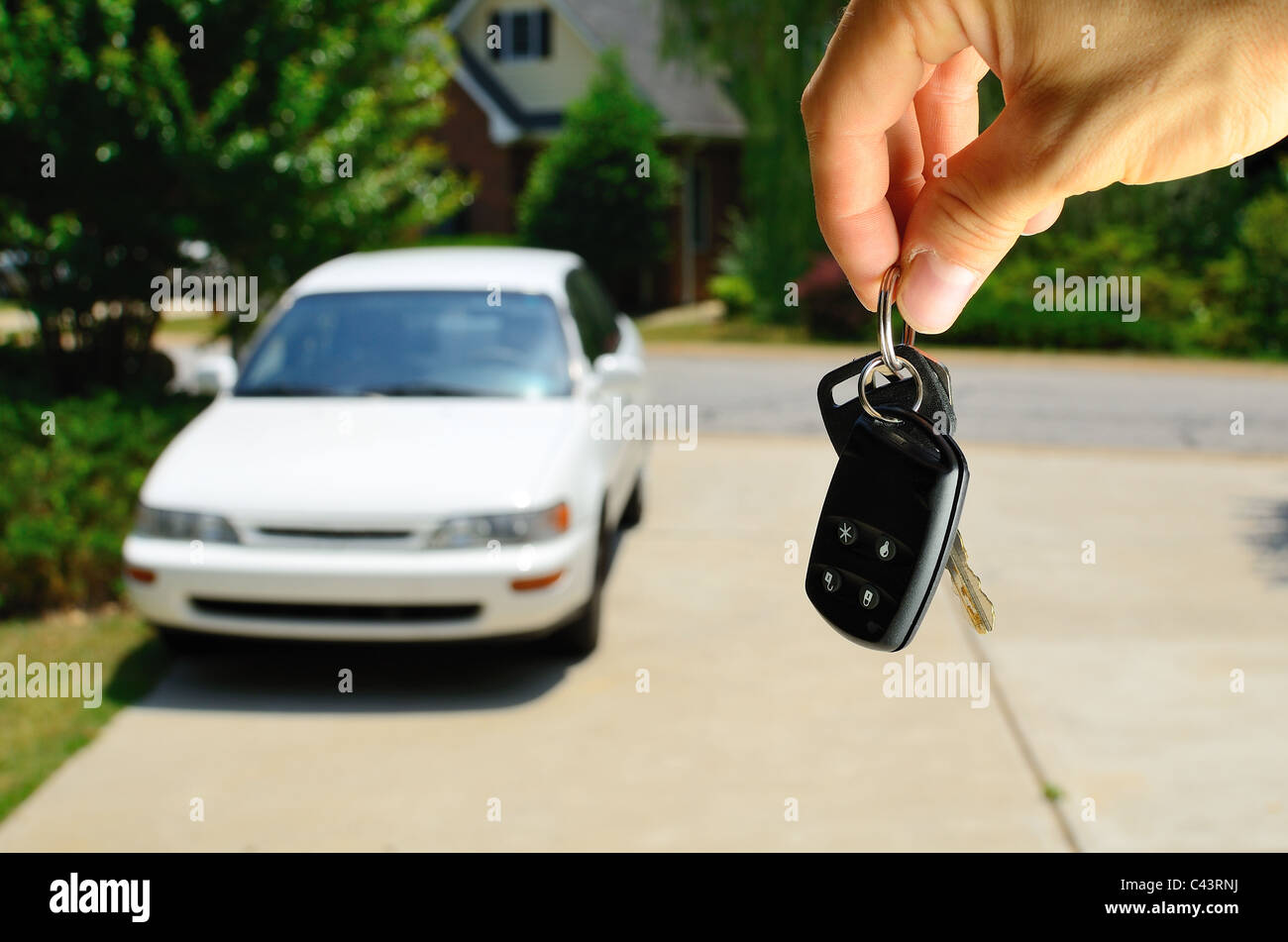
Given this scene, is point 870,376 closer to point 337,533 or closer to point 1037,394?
point 337,533

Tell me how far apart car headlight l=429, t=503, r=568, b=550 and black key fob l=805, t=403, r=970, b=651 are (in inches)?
167

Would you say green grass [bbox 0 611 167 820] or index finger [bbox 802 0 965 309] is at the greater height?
index finger [bbox 802 0 965 309]

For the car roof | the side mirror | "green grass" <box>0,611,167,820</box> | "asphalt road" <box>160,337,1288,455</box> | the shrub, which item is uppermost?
the car roof

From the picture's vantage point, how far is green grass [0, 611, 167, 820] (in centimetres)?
493

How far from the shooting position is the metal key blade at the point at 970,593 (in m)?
1.19

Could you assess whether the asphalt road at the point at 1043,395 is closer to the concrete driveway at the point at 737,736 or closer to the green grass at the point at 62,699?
the concrete driveway at the point at 737,736

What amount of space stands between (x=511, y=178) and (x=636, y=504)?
2043cm

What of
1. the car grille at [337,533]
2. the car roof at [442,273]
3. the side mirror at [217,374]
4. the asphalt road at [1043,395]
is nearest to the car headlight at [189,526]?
the car grille at [337,533]

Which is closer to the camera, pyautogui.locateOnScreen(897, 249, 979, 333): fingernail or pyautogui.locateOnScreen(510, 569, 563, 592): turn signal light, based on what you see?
pyautogui.locateOnScreen(897, 249, 979, 333): fingernail

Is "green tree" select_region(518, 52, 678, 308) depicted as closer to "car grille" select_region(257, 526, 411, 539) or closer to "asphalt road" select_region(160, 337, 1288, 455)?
"asphalt road" select_region(160, 337, 1288, 455)

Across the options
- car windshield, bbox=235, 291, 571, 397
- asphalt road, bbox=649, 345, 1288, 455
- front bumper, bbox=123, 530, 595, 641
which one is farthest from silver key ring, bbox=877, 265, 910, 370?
asphalt road, bbox=649, 345, 1288, 455

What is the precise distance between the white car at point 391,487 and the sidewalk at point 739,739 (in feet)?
1.33

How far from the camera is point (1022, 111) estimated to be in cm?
97
